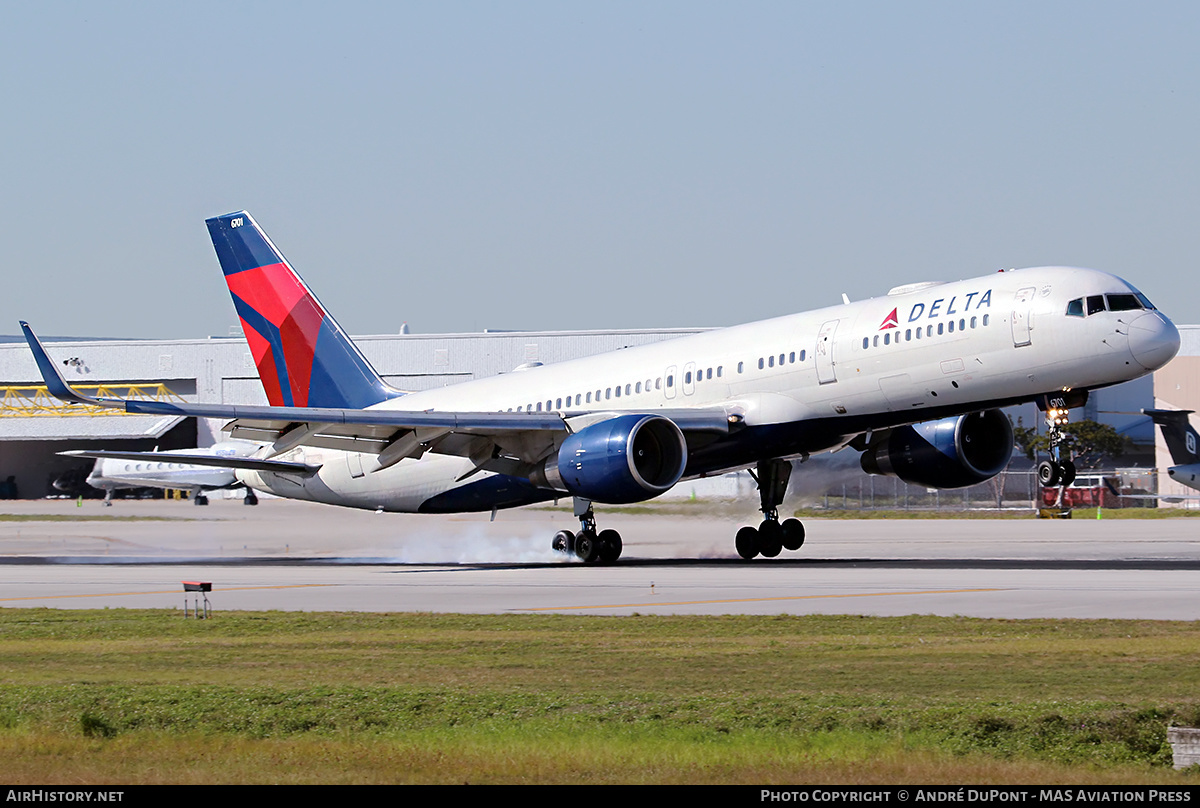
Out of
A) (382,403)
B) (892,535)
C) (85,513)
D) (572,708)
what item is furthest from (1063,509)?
(572,708)

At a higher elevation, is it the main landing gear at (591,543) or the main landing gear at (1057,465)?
the main landing gear at (1057,465)

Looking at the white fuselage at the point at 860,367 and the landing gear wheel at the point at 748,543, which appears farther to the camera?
the landing gear wheel at the point at 748,543

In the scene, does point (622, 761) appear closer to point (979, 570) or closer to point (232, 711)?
point (232, 711)

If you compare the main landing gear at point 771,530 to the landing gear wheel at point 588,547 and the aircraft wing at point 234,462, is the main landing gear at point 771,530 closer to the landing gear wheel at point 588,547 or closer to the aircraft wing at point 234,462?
the landing gear wheel at point 588,547

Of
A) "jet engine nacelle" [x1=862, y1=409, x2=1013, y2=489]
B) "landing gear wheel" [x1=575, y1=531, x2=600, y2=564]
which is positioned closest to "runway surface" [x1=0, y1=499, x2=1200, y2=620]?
"landing gear wheel" [x1=575, y1=531, x2=600, y2=564]

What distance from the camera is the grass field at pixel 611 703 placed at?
10.4 meters

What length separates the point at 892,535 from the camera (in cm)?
4956

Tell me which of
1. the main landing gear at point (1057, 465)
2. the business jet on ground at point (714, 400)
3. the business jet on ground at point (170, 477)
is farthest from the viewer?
the business jet on ground at point (170, 477)

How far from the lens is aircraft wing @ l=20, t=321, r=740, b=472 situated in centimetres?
3166

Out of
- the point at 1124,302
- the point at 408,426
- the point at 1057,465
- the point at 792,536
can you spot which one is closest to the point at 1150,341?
the point at 1124,302

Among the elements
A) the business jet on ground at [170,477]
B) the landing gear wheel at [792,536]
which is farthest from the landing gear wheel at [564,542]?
the business jet on ground at [170,477]

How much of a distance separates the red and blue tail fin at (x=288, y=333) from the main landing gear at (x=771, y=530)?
37.7 feet

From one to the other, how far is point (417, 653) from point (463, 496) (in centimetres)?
2055

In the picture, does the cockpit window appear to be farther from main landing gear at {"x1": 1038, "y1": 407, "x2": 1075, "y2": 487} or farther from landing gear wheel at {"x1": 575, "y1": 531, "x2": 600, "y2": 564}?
landing gear wheel at {"x1": 575, "y1": 531, "x2": 600, "y2": 564}
